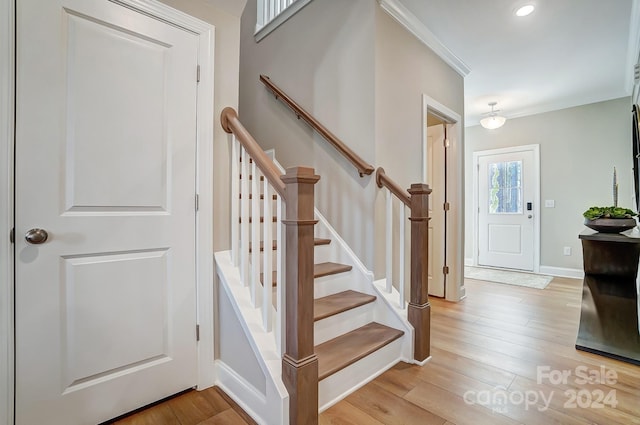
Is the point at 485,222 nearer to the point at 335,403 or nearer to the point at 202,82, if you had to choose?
the point at 335,403

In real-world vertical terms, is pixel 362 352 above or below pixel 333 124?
below

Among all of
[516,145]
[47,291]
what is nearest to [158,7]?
[47,291]

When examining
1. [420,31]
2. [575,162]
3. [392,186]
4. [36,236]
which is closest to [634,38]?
[420,31]

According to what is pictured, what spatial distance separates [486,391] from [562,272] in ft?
12.7

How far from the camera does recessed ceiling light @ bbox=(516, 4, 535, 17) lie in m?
2.39

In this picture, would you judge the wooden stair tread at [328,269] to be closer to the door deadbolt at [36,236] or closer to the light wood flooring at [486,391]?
the light wood flooring at [486,391]

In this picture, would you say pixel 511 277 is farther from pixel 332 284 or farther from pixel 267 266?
pixel 267 266

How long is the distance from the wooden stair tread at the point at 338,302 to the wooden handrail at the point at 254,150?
832mm

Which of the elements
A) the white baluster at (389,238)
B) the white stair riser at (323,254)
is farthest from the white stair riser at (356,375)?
the white stair riser at (323,254)

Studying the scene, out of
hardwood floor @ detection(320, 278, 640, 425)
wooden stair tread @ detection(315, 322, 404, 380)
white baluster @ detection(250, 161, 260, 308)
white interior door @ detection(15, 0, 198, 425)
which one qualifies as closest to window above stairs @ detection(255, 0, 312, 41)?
white interior door @ detection(15, 0, 198, 425)

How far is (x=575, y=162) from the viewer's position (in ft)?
14.2

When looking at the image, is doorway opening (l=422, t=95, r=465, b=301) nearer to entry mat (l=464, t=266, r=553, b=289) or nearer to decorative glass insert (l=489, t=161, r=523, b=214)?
entry mat (l=464, t=266, r=553, b=289)

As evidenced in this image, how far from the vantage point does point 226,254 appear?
1716 mm

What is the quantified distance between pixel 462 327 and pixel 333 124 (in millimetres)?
2039
